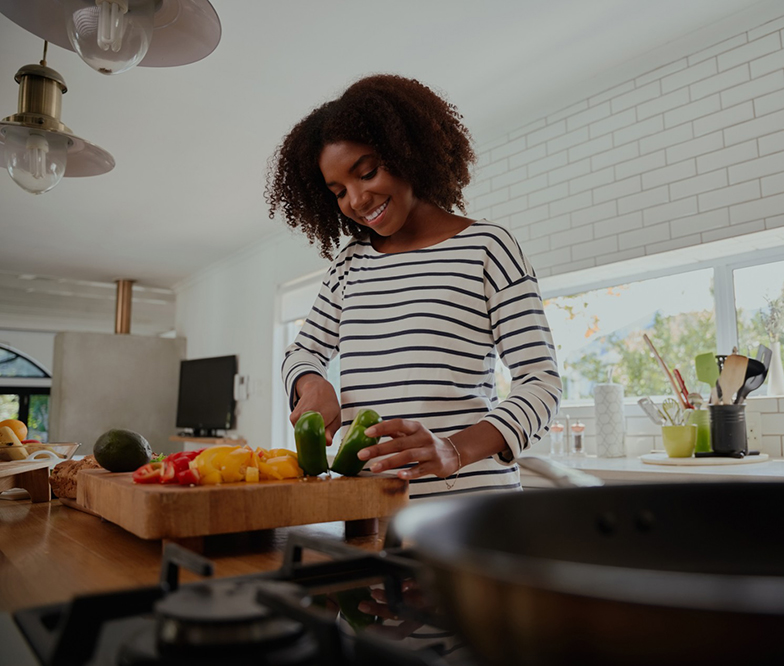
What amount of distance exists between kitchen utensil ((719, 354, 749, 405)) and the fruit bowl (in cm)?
201

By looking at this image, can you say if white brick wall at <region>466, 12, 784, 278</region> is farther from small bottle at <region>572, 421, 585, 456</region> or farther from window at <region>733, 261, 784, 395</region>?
small bottle at <region>572, 421, 585, 456</region>

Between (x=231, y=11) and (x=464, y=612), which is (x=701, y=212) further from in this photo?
(x=464, y=612)

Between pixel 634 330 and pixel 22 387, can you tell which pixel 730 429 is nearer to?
pixel 634 330

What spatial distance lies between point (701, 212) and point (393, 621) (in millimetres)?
2536

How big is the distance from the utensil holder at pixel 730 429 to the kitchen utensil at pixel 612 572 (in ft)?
6.65

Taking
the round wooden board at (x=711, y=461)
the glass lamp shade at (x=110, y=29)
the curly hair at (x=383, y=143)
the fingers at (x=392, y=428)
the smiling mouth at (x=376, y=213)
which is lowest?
the round wooden board at (x=711, y=461)

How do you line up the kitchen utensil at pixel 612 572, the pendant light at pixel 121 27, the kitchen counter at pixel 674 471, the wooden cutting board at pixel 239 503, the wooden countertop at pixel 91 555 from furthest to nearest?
the kitchen counter at pixel 674 471, the pendant light at pixel 121 27, the wooden cutting board at pixel 239 503, the wooden countertop at pixel 91 555, the kitchen utensil at pixel 612 572

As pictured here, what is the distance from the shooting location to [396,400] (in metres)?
1.13

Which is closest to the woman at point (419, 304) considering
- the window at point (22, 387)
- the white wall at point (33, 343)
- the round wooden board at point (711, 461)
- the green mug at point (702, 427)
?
the round wooden board at point (711, 461)

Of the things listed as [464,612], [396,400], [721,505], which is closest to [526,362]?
[396,400]

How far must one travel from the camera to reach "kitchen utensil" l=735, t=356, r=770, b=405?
7.53ft

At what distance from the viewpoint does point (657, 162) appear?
2.73 meters

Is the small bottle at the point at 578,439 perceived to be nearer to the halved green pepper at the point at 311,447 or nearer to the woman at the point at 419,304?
the woman at the point at 419,304

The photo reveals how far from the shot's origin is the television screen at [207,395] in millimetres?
5879
